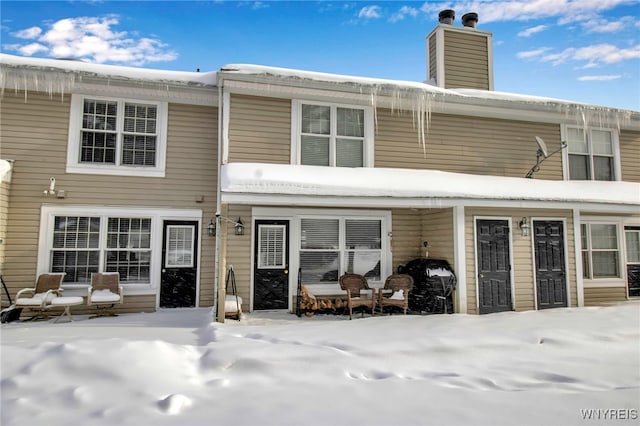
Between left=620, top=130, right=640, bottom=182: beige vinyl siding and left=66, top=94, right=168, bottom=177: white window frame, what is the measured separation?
11451 millimetres

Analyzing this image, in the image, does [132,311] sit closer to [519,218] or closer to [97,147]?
[97,147]

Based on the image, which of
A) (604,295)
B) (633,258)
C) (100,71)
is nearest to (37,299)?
(100,71)

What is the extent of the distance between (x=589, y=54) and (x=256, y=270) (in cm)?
1208

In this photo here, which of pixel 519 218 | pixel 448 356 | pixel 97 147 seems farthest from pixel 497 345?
pixel 97 147

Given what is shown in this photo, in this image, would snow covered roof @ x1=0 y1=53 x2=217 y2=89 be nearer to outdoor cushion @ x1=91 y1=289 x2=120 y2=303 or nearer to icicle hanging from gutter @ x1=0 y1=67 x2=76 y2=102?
icicle hanging from gutter @ x1=0 y1=67 x2=76 y2=102

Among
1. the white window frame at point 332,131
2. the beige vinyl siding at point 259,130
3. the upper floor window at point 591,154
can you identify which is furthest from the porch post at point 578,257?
the beige vinyl siding at point 259,130

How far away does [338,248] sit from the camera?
7.92 metres

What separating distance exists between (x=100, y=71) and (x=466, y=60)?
29.8ft

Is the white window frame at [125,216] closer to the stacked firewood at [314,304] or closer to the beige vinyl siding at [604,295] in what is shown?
the stacked firewood at [314,304]

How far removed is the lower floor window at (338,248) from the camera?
7.75 meters

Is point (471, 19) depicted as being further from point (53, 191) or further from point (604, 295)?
point (53, 191)

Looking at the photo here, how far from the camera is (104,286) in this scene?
7.03 m

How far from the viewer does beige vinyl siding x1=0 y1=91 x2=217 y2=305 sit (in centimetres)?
692

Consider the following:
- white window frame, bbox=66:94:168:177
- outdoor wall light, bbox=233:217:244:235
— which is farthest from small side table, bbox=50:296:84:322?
outdoor wall light, bbox=233:217:244:235
